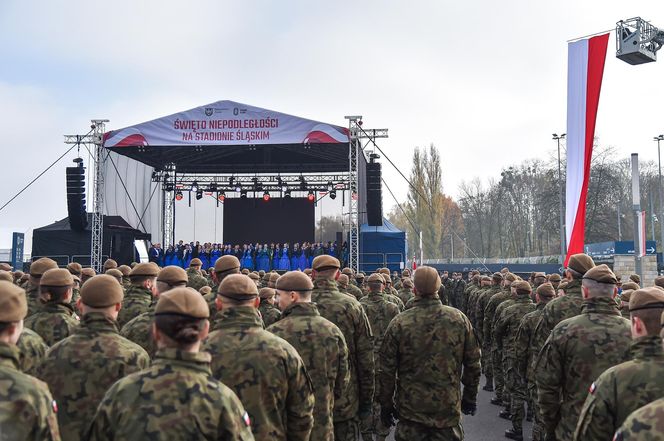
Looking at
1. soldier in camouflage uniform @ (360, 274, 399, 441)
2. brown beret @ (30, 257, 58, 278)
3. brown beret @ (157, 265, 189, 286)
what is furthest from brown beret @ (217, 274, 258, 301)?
soldier in camouflage uniform @ (360, 274, 399, 441)

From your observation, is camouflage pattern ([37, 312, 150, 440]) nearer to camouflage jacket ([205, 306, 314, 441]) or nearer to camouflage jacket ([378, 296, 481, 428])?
camouflage jacket ([205, 306, 314, 441])

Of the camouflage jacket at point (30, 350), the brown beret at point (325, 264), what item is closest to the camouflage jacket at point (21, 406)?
the camouflage jacket at point (30, 350)

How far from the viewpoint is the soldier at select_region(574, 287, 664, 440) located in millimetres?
2580

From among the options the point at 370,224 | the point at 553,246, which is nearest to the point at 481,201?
the point at 553,246

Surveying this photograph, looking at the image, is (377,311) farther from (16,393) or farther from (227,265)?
(16,393)

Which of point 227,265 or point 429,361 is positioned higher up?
point 227,265

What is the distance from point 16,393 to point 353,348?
300 cm

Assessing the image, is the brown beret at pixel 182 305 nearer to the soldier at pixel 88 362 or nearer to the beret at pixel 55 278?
the soldier at pixel 88 362

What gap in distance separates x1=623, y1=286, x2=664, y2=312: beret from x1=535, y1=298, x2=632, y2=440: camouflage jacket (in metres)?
0.94

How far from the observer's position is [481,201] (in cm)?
6034

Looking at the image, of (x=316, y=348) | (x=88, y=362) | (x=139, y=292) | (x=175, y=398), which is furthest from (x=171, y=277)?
(x=175, y=398)

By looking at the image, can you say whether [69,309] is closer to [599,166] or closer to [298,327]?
[298,327]

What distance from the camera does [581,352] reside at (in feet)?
12.2

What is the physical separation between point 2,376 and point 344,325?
3.00 m
